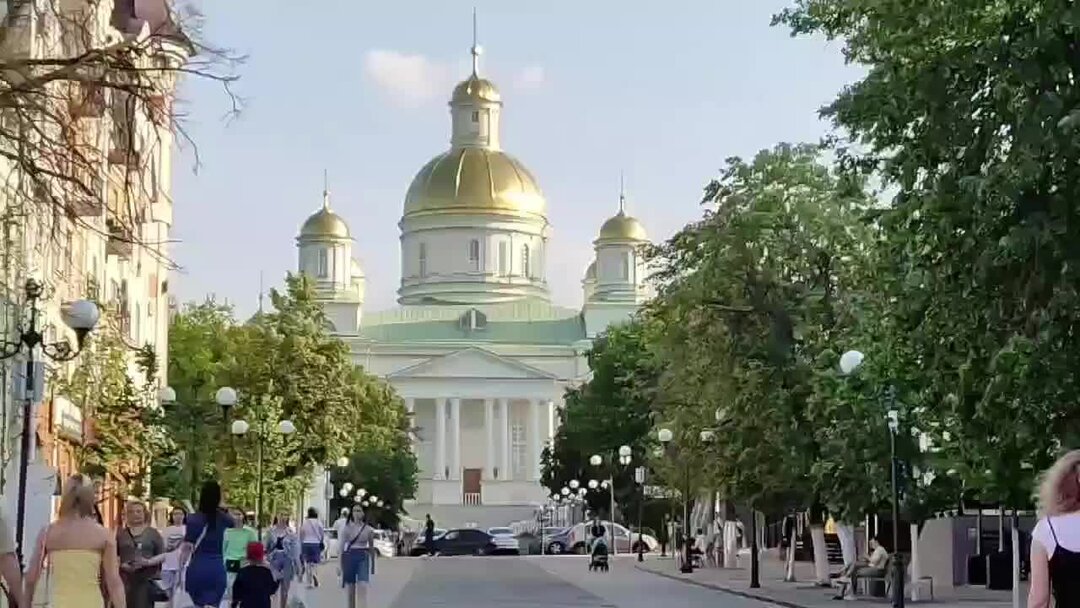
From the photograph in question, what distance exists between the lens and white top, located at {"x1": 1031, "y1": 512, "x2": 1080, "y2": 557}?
10.1 metres

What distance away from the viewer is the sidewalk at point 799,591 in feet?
124

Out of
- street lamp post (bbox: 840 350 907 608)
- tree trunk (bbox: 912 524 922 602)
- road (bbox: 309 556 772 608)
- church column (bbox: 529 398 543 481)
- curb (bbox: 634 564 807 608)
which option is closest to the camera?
street lamp post (bbox: 840 350 907 608)

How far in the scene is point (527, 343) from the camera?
16750 centimetres

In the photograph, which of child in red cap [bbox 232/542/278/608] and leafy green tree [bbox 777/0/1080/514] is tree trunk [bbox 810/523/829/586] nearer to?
leafy green tree [bbox 777/0/1080/514]

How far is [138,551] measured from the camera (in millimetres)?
20750

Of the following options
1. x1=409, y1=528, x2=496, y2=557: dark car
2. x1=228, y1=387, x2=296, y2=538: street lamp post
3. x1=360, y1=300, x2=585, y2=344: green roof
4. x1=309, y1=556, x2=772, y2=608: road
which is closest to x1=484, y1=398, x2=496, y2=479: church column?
x1=360, y1=300, x2=585, y2=344: green roof

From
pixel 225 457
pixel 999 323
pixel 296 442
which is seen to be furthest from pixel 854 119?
pixel 296 442

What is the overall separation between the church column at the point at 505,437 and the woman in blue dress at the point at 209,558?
137962 mm

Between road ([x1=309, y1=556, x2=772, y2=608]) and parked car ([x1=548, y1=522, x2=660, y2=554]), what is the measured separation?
2917cm

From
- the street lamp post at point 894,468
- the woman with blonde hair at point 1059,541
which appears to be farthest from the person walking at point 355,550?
the woman with blonde hair at point 1059,541

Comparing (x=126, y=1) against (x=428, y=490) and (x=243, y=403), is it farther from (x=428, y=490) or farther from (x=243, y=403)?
(x=428, y=490)

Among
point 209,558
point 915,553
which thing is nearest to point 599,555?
point 915,553

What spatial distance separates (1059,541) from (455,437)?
14853cm

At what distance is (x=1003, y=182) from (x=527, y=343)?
145 meters
